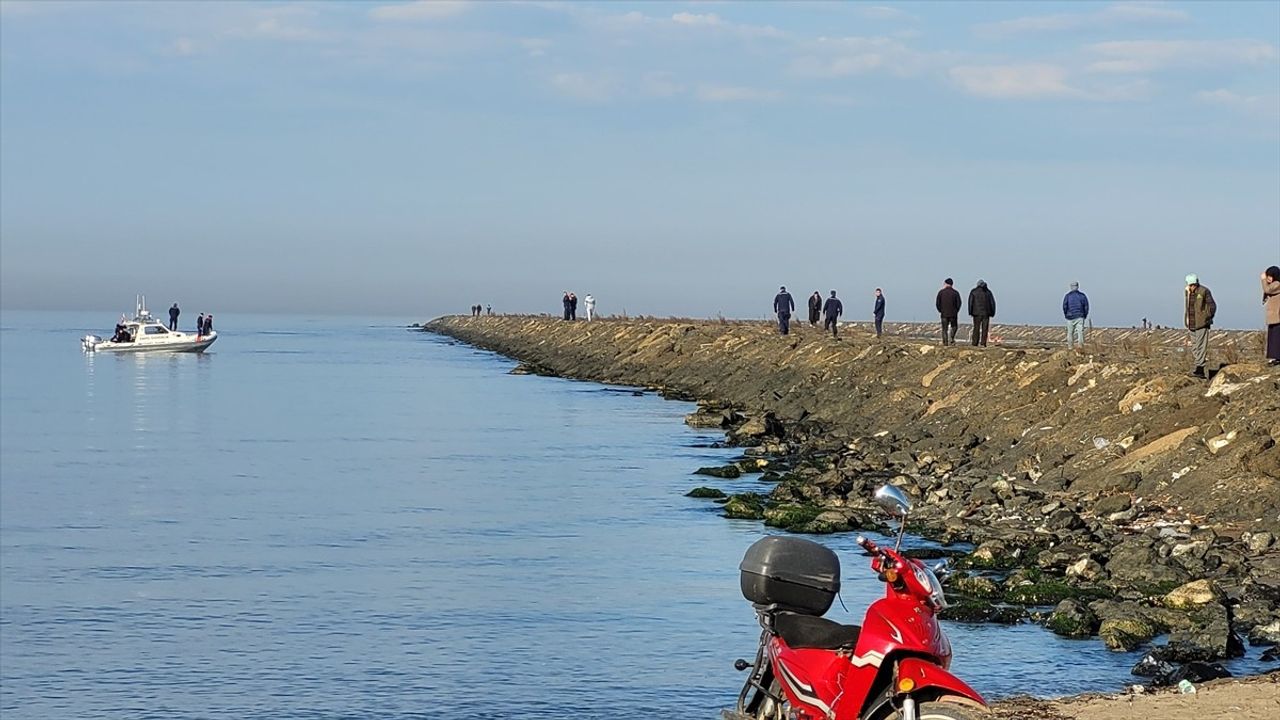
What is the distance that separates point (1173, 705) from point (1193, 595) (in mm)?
5148

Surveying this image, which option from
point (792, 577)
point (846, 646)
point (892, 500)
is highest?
point (892, 500)

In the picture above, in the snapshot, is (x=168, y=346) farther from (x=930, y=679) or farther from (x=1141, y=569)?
(x=930, y=679)

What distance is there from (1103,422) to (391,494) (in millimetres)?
12501

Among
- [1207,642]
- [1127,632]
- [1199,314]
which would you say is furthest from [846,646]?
[1199,314]

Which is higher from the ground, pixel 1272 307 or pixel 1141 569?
pixel 1272 307

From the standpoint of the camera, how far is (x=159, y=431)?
45.3 metres

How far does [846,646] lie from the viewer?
8500 millimetres

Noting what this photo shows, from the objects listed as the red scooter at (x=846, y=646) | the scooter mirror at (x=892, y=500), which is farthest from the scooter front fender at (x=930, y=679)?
the scooter mirror at (x=892, y=500)

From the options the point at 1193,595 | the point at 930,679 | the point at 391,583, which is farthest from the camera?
the point at 391,583

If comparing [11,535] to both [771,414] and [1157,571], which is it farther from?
[771,414]

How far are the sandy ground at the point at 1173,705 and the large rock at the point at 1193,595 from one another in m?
3.75

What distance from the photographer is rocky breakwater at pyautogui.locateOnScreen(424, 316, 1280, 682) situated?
15.5m

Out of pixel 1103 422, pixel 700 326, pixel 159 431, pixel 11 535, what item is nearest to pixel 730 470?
pixel 1103 422

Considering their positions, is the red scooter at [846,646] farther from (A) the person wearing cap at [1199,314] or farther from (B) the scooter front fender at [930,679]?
(A) the person wearing cap at [1199,314]
